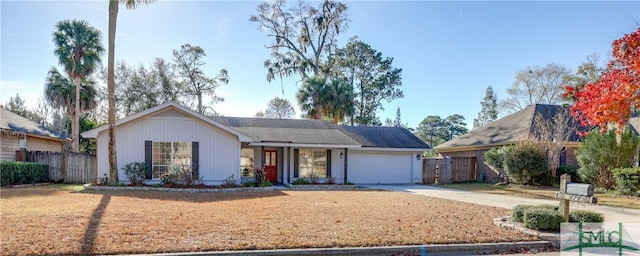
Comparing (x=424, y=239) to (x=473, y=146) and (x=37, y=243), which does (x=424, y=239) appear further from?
(x=473, y=146)

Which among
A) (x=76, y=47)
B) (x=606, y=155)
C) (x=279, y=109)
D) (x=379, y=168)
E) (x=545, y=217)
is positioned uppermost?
(x=76, y=47)

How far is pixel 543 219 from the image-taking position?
6.92 m

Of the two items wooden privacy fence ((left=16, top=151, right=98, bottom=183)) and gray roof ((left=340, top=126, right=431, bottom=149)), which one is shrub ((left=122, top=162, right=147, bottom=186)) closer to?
wooden privacy fence ((left=16, top=151, right=98, bottom=183))

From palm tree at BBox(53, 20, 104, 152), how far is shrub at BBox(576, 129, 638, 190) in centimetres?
2614

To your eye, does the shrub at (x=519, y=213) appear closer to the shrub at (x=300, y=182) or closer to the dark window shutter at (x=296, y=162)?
the shrub at (x=300, y=182)

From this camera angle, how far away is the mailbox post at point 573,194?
6.46 m

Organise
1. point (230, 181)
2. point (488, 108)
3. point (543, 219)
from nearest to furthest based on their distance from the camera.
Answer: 1. point (543, 219)
2. point (230, 181)
3. point (488, 108)

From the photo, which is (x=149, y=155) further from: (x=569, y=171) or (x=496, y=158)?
(x=569, y=171)

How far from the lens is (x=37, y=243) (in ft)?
17.8

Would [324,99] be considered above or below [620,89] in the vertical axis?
above

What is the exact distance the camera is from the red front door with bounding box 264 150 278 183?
1848 cm

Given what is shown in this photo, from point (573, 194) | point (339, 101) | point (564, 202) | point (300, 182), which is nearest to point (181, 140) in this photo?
point (300, 182)

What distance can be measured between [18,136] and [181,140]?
9.26m

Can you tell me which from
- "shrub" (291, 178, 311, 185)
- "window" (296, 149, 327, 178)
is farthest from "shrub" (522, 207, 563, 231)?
"window" (296, 149, 327, 178)
